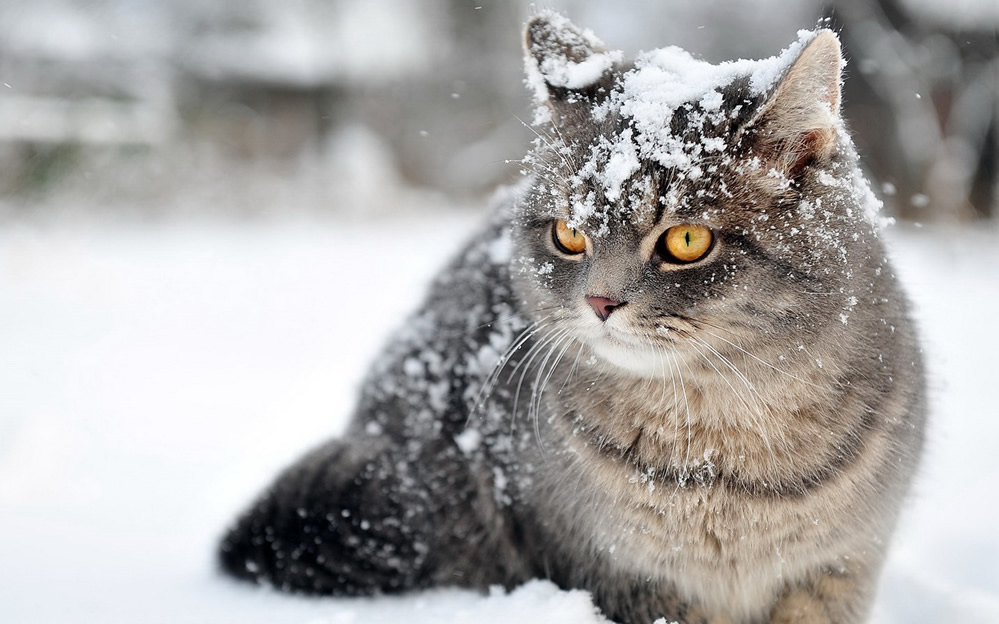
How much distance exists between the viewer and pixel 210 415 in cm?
348

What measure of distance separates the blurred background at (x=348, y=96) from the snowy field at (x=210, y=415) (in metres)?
0.97

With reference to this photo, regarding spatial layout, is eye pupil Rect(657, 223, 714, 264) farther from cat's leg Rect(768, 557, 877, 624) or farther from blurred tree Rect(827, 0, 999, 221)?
blurred tree Rect(827, 0, 999, 221)

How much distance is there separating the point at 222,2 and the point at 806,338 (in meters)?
12.6

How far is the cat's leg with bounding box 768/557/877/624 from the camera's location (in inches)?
69.3

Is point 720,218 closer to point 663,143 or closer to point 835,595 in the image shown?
point 663,143

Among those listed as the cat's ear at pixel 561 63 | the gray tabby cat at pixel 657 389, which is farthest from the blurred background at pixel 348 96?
the gray tabby cat at pixel 657 389

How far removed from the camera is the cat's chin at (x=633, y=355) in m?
1.47

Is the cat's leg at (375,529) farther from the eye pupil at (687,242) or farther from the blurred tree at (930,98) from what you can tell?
the blurred tree at (930,98)

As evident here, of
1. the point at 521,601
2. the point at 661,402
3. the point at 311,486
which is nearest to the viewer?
the point at 661,402

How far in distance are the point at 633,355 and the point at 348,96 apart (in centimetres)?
1196

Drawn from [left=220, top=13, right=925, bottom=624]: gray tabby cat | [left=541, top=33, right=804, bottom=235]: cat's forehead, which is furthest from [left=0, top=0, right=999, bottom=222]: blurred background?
[left=541, top=33, right=804, bottom=235]: cat's forehead

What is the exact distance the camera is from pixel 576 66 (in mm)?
1708

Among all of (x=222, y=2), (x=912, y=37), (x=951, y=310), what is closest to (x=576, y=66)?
(x=951, y=310)

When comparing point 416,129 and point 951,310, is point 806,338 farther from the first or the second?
point 416,129
